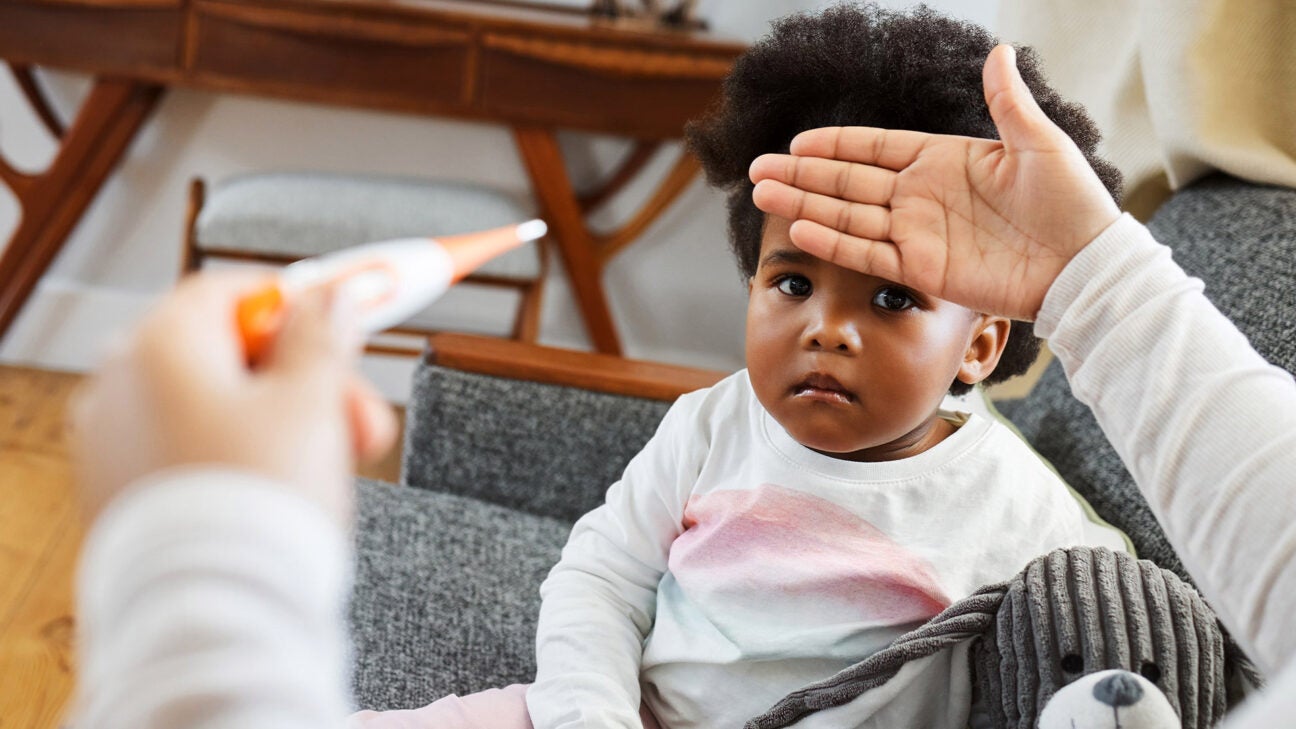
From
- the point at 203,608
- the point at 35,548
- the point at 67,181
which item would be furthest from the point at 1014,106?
the point at 67,181

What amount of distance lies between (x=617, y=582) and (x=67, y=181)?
2.04 meters

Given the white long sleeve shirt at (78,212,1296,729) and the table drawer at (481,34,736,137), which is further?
the table drawer at (481,34,736,137)

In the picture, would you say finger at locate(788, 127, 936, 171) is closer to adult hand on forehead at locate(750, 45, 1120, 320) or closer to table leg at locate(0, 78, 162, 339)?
adult hand on forehead at locate(750, 45, 1120, 320)

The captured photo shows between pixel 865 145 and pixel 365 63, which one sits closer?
pixel 865 145

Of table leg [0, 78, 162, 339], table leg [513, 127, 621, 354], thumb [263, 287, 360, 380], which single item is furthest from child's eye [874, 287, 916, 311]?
table leg [0, 78, 162, 339]

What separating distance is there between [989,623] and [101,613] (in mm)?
596

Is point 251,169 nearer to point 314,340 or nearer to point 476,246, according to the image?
point 476,246

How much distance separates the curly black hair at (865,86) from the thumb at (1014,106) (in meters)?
0.18

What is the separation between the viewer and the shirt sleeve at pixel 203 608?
1.04ft

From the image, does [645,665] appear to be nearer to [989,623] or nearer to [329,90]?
[989,623]

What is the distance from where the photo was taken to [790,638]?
2.79 ft

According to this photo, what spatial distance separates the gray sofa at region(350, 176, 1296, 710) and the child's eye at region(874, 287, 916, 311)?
340 millimetres

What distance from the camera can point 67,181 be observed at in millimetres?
2467

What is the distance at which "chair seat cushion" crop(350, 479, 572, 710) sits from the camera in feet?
3.33
